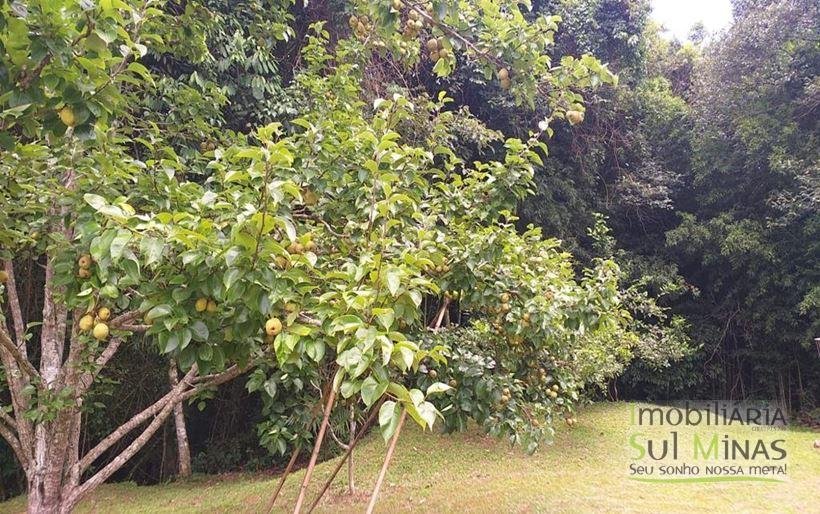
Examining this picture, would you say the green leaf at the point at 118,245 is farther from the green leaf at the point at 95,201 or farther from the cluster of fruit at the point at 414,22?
the cluster of fruit at the point at 414,22

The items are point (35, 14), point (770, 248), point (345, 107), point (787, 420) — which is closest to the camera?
point (35, 14)

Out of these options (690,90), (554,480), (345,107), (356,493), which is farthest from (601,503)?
(690,90)

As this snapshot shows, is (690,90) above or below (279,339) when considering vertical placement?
above

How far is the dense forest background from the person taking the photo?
596cm

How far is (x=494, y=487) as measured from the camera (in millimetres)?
4047

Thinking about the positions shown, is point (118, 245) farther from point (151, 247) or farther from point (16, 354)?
point (16, 354)

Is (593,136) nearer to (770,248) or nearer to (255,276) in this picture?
(770,248)

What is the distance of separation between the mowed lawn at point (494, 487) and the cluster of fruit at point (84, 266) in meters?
2.85

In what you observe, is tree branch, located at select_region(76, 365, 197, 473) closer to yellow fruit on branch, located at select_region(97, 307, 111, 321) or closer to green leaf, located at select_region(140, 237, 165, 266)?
yellow fruit on branch, located at select_region(97, 307, 111, 321)

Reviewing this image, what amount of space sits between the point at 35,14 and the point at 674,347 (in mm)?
6943

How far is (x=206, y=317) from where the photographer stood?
1.30 m
